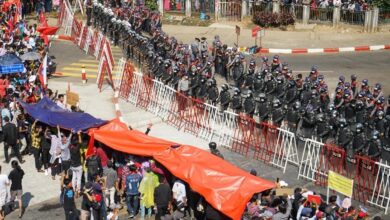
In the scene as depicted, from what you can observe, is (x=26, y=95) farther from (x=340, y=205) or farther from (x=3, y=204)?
(x=340, y=205)

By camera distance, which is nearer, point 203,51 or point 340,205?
point 340,205

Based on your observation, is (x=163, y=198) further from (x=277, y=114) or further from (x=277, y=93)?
(x=277, y=93)

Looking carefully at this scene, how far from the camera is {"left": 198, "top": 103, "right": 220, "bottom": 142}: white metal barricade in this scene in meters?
22.5

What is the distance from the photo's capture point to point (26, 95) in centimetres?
2380

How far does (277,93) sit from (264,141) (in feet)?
11.9

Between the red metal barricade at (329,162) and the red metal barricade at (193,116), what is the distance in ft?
16.7

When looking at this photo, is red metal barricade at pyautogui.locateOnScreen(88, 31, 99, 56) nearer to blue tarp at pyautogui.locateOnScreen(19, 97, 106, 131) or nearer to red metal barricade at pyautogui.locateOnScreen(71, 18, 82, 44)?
red metal barricade at pyautogui.locateOnScreen(71, 18, 82, 44)

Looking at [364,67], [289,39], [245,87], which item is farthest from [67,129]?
[289,39]

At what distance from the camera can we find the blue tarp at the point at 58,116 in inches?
791

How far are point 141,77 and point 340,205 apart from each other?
11.6 meters

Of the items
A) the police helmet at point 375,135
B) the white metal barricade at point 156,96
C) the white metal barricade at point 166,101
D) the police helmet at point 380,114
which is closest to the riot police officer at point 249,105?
the white metal barricade at point 166,101

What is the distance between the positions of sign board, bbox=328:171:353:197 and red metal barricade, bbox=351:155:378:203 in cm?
172

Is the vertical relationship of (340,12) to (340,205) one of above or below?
above

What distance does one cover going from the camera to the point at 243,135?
21.6 metres
